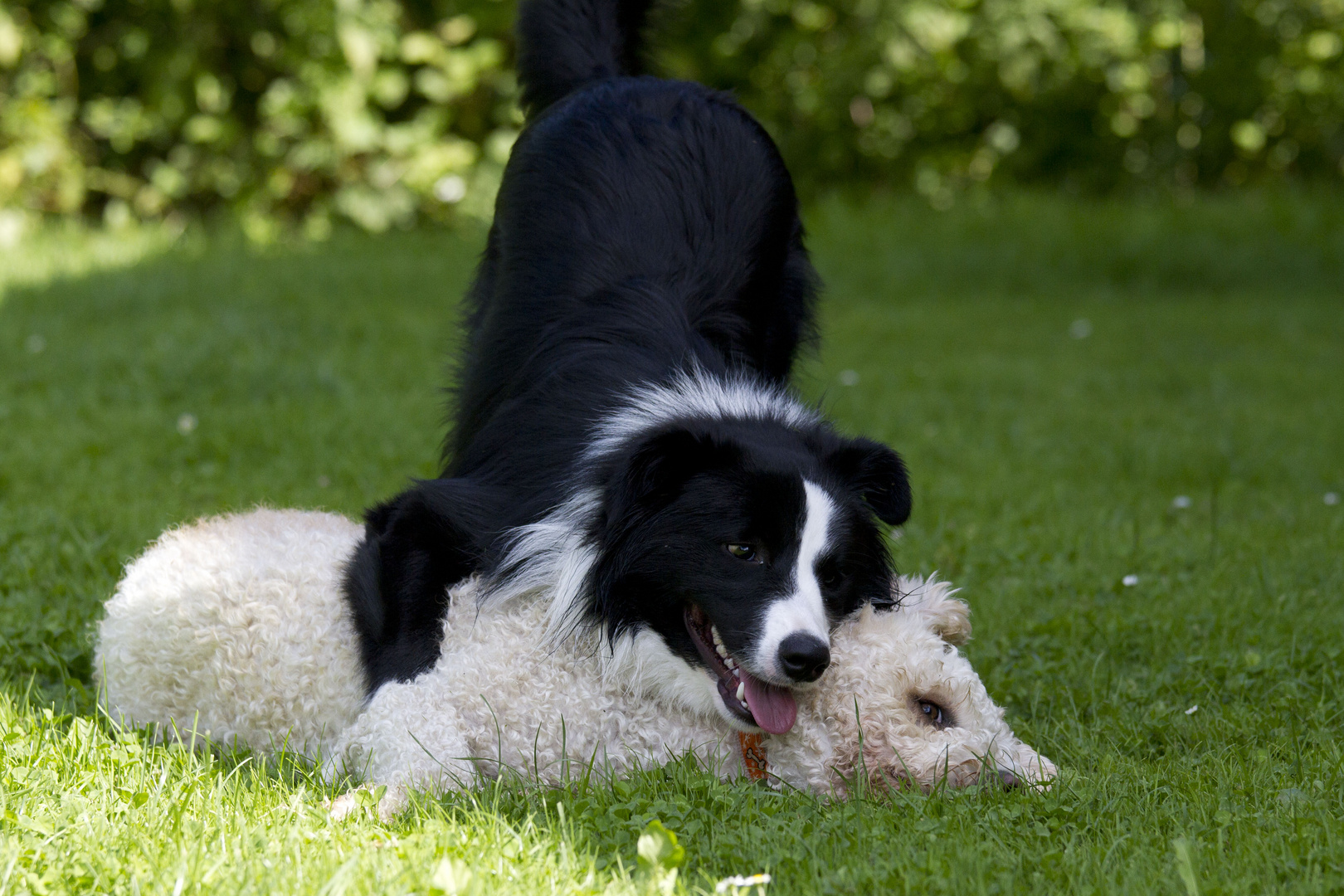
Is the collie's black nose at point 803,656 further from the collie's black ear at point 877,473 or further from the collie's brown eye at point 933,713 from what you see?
the collie's black ear at point 877,473

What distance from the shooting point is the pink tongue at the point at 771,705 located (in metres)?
2.96

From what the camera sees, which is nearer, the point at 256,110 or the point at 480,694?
the point at 480,694

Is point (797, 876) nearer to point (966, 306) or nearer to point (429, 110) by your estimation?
point (966, 306)

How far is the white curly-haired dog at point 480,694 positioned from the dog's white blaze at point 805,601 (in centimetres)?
16

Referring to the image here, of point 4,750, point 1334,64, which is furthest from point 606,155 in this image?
point 1334,64

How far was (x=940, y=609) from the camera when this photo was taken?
329 centimetres

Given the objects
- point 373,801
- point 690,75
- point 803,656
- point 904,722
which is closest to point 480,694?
point 373,801

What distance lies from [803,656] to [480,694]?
737 millimetres

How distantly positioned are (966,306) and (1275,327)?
2034mm

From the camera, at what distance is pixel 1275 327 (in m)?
9.14

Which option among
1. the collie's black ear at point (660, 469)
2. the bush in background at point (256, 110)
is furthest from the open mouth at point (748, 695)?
the bush in background at point (256, 110)

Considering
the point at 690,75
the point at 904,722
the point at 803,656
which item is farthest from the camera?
the point at 690,75

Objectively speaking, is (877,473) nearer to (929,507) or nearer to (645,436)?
(645,436)

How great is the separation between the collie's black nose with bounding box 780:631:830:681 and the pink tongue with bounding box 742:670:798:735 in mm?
144
